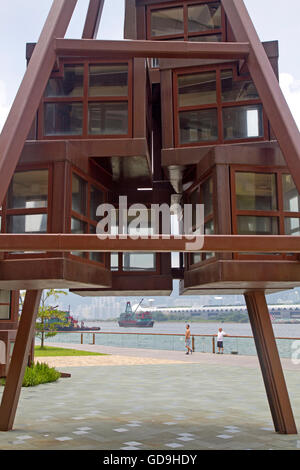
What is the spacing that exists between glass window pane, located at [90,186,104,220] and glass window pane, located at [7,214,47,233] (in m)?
1.43

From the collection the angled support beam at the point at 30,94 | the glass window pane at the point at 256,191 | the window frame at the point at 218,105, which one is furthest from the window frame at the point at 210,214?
the angled support beam at the point at 30,94

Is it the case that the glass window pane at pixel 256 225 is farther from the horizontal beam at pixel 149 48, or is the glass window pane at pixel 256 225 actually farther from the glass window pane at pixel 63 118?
the glass window pane at pixel 63 118

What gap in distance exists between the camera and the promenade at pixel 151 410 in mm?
10227

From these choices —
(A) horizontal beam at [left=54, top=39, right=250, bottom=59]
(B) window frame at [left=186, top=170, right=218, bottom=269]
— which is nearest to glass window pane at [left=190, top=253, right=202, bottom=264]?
(B) window frame at [left=186, top=170, right=218, bottom=269]

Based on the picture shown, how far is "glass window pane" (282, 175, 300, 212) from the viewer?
10.0m

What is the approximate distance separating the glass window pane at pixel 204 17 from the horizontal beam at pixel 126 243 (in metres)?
7.76

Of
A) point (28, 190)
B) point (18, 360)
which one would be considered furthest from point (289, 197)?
point (18, 360)

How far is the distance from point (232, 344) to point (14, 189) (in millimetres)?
→ 25162

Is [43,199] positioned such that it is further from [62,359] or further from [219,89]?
[62,359]

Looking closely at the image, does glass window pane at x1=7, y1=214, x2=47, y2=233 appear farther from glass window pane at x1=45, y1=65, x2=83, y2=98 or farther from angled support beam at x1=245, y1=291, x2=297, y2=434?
angled support beam at x1=245, y1=291, x2=297, y2=434

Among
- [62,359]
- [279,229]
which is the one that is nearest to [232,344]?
[62,359]

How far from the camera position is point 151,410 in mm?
14070

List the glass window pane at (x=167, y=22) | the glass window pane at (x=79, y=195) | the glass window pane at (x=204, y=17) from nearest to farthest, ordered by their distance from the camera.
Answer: the glass window pane at (x=79, y=195)
the glass window pane at (x=204, y=17)
the glass window pane at (x=167, y=22)

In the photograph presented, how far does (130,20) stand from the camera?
1313 cm
